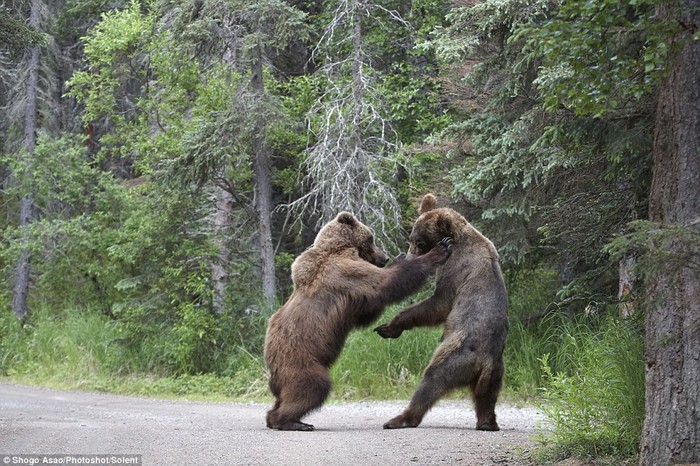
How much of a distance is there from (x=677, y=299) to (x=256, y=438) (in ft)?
12.6

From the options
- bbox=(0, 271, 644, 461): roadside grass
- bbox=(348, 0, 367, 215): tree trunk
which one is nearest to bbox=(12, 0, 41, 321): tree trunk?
bbox=(0, 271, 644, 461): roadside grass

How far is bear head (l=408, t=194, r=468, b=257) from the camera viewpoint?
8.68 metres

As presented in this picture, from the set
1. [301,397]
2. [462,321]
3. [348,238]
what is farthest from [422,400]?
[348,238]

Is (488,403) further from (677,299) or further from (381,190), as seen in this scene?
(381,190)

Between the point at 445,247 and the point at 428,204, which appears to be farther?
the point at 428,204

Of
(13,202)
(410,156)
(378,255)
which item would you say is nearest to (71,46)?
(13,202)

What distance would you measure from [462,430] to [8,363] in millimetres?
14159

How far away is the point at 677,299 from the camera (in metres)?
5.71

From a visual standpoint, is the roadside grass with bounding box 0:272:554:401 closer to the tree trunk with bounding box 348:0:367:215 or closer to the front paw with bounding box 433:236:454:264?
the tree trunk with bounding box 348:0:367:215

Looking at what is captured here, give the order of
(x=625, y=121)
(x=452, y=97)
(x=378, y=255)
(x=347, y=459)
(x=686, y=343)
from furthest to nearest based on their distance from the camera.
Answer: (x=452, y=97), (x=378, y=255), (x=625, y=121), (x=347, y=459), (x=686, y=343)

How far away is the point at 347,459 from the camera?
21.7ft

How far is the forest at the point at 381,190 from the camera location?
227 inches

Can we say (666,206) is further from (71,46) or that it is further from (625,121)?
(71,46)

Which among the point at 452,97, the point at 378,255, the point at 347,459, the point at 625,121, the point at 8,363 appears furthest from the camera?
the point at 8,363
